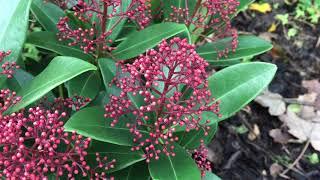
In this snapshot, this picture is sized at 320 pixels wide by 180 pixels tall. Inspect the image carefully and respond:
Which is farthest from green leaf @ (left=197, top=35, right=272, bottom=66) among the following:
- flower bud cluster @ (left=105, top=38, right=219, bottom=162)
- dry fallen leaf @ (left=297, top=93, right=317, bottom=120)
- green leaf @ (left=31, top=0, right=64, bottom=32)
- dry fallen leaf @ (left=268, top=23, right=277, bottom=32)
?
dry fallen leaf @ (left=268, top=23, right=277, bottom=32)

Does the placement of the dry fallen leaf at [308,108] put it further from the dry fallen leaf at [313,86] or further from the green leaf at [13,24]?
the green leaf at [13,24]

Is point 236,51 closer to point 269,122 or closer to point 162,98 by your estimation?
point 162,98

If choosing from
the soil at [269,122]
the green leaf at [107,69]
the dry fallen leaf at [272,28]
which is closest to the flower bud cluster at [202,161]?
the green leaf at [107,69]

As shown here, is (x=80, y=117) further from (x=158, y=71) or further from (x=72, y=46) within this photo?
(x=72, y=46)

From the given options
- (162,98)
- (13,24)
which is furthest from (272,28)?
(13,24)

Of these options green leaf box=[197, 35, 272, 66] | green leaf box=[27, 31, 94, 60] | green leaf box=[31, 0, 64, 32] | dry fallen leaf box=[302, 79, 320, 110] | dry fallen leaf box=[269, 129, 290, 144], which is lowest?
dry fallen leaf box=[269, 129, 290, 144]

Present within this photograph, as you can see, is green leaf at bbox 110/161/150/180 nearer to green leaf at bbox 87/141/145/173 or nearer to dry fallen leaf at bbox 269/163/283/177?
green leaf at bbox 87/141/145/173

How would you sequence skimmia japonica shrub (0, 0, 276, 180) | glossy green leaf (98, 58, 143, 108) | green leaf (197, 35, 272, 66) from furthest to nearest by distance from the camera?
green leaf (197, 35, 272, 66) < glossy green leaf (98, 58, 143, 108) < skimmia japonica shrub (0, 0, 276, 180)
